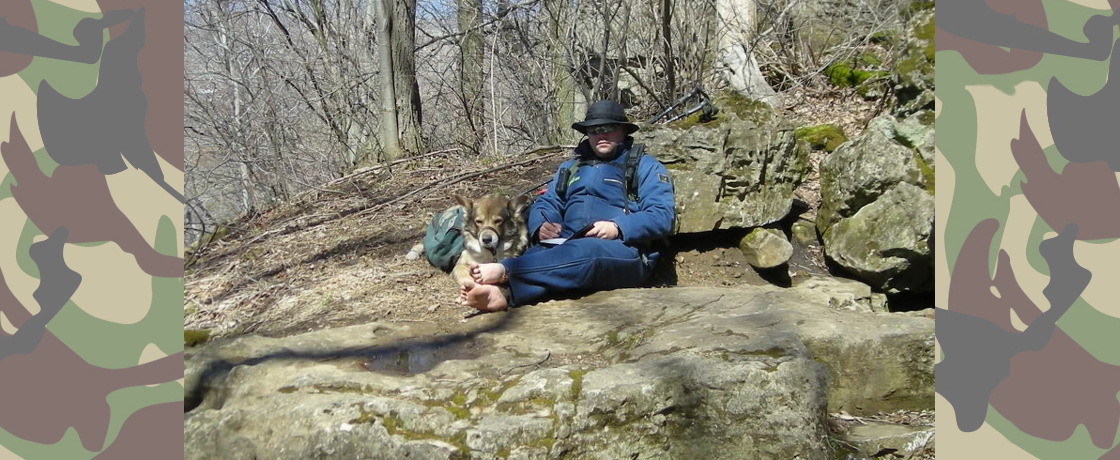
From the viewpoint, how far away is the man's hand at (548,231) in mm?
5375

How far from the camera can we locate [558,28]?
10422mm

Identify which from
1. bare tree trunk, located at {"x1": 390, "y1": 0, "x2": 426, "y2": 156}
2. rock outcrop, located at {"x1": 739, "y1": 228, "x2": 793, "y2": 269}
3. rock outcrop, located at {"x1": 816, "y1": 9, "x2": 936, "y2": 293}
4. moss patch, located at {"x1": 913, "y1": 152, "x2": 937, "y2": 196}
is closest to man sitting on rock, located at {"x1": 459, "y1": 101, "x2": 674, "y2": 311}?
rock outcrop, located at {"x1": 739, "y1": 228, "x2": 793, "y2": 269}

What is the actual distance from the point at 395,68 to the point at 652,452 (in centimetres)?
765

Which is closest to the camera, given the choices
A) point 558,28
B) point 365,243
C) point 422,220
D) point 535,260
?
point 535,260

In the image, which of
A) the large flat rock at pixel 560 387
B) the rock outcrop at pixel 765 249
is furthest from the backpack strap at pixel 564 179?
the rock outcrop at pixel 765 249

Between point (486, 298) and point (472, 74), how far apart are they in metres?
7.80

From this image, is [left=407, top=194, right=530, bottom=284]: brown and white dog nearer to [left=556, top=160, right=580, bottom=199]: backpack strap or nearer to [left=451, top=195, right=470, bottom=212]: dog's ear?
[left=451, top=195, right=470, bottom=212]: dog's ear

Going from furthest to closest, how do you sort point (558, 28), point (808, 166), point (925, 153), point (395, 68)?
point (558, 28) < point (395, 68) < point (808, 166) < point (925, 153)

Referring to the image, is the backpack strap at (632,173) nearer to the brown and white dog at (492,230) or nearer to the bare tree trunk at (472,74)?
the brown and white dog at (492,230)

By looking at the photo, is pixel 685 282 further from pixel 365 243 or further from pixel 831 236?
pixel 365 243

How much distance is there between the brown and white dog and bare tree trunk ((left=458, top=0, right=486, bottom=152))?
565 cm

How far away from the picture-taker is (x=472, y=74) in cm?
1162

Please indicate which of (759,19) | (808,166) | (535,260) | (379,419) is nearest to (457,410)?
(379,419)

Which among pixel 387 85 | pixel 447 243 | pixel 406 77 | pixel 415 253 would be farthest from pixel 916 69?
pixel 387 85
